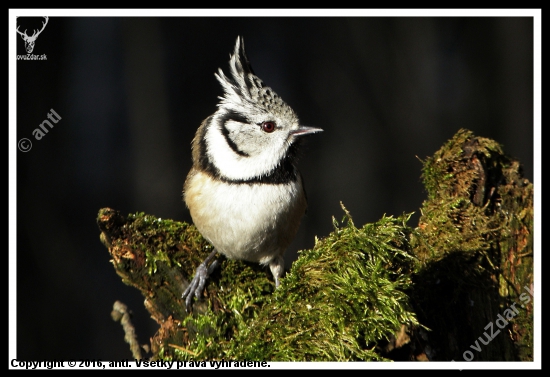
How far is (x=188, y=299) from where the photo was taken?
11.9 ft

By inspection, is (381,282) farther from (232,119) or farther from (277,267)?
(232,119)

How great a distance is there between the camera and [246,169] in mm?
3566

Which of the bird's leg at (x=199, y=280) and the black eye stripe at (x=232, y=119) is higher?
the black eye stripe at (x=232, y=119)

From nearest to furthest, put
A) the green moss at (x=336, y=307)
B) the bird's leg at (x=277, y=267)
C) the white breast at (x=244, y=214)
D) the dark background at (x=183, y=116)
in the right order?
1. the green moss at (x=336, y=307)
2. the white breast at (x=244, y=214)
3. the bird's leg at (x=277, y=267)
4. the dark background at (x=183, y=116)

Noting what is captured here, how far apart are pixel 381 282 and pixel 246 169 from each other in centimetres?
127

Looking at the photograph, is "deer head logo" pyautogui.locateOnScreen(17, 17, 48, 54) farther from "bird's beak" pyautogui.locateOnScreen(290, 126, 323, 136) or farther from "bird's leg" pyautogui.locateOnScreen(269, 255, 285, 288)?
"bird's leg" pyautogui.locateOnScreen(269, 255, 285, 288)

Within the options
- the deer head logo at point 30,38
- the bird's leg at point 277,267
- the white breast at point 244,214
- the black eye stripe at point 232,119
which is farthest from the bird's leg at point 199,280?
the deer head logo at point 30,38

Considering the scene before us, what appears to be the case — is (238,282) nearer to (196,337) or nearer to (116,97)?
(196,337)

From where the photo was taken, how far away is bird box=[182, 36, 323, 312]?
3.55 meters

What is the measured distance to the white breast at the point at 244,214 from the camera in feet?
11.6

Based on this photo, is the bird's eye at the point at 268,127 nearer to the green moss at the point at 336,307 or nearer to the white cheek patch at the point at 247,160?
the white cheek patch at the point at 247,160

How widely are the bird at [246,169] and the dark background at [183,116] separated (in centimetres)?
325

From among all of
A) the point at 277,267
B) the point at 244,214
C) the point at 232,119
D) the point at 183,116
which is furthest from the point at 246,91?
the point at 183,116

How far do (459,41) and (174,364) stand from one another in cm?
656
